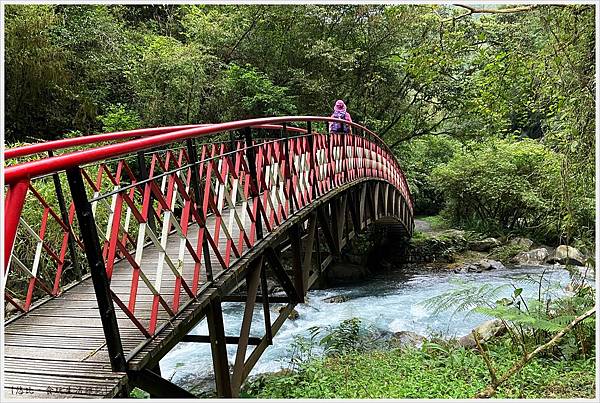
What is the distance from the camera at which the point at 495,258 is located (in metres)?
13.6

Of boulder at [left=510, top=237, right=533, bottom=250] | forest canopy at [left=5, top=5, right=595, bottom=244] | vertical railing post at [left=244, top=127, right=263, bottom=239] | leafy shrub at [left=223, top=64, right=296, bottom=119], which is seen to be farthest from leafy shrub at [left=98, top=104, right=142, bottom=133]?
boulder at [left=510, top=237, right=533, bottom=250]

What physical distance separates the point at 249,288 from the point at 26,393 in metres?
2.00

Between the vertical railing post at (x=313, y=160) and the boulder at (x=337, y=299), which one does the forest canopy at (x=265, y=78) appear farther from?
the boulder at (x=337, y=299)

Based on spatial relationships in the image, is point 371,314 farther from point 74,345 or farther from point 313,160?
point 74,345

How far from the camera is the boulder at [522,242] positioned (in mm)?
14489

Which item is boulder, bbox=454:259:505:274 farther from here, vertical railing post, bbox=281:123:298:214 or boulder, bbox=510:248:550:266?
vertical railing post, bbox=281:123:298:214

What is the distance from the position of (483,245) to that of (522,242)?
1126 mm

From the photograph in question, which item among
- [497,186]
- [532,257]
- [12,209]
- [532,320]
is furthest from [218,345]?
[497,186]

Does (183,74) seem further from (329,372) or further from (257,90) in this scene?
(329,372)

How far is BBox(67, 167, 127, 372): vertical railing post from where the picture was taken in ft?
7.57

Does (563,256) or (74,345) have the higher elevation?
(74,345)

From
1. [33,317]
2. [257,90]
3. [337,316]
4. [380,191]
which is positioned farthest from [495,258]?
[33,317]

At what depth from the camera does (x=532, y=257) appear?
13422 mm

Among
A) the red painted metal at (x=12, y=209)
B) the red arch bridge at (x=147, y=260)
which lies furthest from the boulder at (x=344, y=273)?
the red painted metal at (x=12, y=209)
